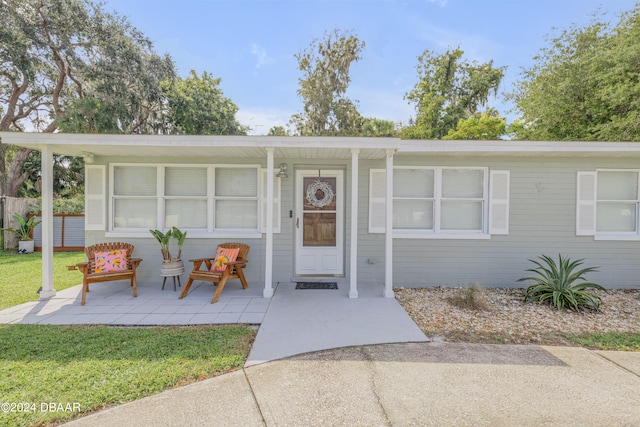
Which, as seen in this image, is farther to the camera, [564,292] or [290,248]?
[290,248]

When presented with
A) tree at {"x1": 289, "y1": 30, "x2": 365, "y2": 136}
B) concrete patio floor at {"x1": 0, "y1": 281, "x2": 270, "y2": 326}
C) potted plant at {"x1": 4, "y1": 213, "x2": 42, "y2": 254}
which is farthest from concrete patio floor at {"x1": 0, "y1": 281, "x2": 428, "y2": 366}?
tree at {"x1": 289, "y1": 30, "x2": 365, "y2": 136}

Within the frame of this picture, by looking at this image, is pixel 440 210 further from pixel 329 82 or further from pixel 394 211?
pixel 329 82

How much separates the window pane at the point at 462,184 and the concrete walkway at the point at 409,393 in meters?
3.10

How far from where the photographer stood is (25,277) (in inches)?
227

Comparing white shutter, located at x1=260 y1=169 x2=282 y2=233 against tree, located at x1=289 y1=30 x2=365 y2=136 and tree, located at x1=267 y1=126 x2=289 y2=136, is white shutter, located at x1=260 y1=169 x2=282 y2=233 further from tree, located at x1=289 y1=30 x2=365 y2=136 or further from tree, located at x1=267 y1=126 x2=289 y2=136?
tree, located at x1=267 y1=126 x2=289 y2=136

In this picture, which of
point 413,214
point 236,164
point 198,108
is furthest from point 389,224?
point 198,108

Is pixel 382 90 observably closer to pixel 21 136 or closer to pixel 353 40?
pixel 353 40

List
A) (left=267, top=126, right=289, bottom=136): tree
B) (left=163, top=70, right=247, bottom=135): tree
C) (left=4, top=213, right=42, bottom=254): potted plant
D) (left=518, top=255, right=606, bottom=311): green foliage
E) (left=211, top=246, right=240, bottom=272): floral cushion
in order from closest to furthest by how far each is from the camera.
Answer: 1. (left=518, top=255, right=606, bottom=311): green foliage
2. (left=211, top=246, right=240, bottom=272): floral cushion
3. (left=4, top=213, right=42, bottom=254): potted plant
4. (left=163, top=70, right=247, bottom=135): tree
5. (left=267, top=126, right=289, bottom=136): tree

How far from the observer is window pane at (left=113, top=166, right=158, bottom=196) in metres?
5.45

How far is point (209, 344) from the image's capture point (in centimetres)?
298

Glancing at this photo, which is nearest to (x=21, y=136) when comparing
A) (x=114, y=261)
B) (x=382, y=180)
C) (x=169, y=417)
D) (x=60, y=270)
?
(x=114, y=261)

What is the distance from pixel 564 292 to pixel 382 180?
3.22 m

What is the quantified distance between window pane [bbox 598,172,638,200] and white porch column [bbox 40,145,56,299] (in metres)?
9.43

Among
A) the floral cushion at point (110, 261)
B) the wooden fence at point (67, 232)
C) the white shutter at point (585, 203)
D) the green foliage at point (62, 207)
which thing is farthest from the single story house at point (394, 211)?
the green foliage at point (62, 207)
